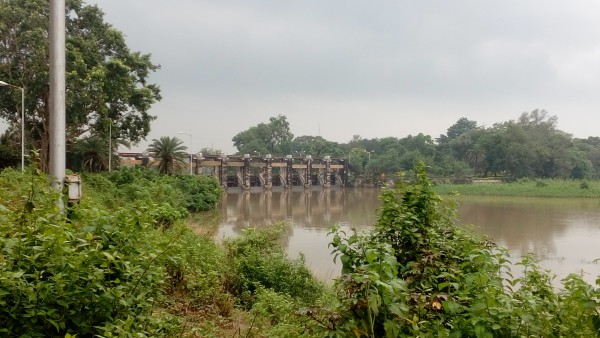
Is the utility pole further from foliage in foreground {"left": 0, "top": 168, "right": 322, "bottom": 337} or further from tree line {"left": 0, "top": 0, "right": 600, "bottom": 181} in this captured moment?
tree line {"left": 0, "top": 0, "right": 600, "bottom": 181}

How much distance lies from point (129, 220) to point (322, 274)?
6531 millimetres

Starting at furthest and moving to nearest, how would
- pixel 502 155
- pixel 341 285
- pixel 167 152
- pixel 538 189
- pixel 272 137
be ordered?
pixel 272 137, pixel 502 155, pixel 538 189, pixel 167 152, pixel 341 285

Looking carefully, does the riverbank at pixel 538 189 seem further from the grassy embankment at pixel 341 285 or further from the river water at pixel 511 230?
the grassy embankment at pixel 341 285

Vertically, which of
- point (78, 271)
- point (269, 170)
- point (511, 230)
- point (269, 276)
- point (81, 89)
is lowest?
point (511, 230)

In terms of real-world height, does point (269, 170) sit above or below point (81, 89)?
below

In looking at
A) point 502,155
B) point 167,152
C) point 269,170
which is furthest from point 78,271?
point 502,155

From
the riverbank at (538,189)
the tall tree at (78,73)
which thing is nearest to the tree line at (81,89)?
the tall tree at (78,73)

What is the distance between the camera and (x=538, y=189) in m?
38.2

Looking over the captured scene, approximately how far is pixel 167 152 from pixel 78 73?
36.9 ft

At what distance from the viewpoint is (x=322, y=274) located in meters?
8.98

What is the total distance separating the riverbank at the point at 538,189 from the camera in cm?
3646

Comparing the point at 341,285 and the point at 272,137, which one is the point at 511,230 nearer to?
the point at 341,285

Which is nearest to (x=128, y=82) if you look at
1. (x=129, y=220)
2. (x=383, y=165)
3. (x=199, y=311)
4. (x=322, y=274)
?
(x=322, y=274)

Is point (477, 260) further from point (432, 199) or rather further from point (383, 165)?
point (383, 165)
